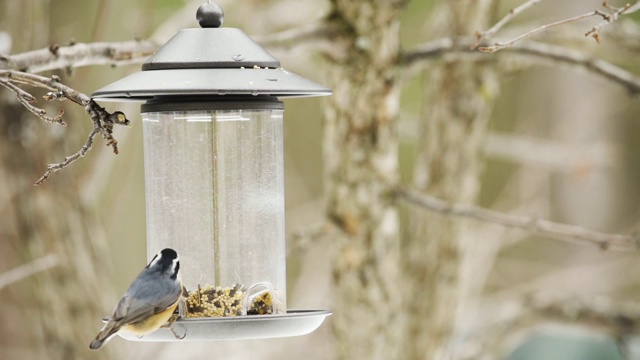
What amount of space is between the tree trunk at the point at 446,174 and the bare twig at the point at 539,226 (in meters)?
0.91

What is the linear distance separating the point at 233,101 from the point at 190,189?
0.28 metres

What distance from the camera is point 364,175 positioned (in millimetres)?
3787

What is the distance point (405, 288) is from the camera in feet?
15.7

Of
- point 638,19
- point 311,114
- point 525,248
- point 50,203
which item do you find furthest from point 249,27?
point 525,248

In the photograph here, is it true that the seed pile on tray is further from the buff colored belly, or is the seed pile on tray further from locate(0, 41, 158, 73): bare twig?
locate(0, 41, 158, 73): bare twig

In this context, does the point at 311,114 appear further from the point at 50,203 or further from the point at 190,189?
the point at 190,189

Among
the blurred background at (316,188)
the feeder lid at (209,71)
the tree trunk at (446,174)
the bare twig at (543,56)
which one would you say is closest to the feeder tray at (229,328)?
the feeder lid at (209,71)

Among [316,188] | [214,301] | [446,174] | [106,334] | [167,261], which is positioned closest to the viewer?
[106,334]

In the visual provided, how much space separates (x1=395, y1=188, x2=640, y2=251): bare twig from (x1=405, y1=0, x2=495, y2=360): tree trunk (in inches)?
35.9

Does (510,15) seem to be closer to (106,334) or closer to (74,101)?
(74,101)

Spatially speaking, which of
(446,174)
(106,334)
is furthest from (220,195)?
(446,174)

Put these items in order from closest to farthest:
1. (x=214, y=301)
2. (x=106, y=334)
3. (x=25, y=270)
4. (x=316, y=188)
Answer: (x=106, y=334) < (x=214, y=301) < (x=25, y=270) < (x=316, y=188)

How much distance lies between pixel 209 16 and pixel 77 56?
1.35ft

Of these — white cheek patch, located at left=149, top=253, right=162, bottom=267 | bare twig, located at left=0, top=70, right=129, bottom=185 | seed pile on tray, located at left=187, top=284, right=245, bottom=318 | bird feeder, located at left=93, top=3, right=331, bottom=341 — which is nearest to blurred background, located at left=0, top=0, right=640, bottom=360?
bird feeder, located at left=93, top=3, right=331, bottom=341
